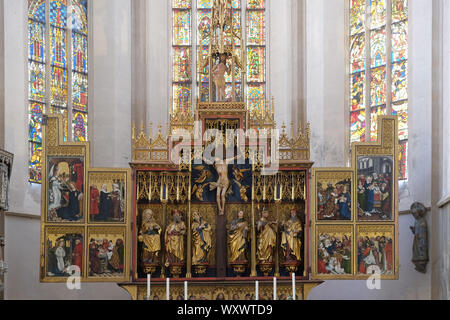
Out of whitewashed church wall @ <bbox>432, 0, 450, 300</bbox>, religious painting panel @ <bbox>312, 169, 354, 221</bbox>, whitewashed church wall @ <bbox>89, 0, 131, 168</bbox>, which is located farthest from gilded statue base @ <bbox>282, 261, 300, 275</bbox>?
whitewashed church wall @ <bbox>89, 0, 131, 168</bbox>

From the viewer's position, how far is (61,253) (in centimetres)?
1808

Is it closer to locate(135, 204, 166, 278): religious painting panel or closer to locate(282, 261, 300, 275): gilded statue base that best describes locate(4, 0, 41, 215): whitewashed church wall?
locate(135, 204, 166, 278): religious painting panel

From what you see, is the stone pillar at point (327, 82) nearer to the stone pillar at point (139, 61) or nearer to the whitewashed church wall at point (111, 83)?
the stone pillar at point (139, 61)

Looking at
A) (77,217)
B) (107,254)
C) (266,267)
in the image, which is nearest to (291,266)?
(266,267)

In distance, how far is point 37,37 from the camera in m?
22.8

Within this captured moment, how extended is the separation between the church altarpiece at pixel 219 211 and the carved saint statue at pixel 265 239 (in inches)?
0.8

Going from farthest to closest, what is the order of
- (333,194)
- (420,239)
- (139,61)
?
(139,61) → (420,239) → (333,194)

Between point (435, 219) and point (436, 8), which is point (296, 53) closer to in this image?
point (436, 8)

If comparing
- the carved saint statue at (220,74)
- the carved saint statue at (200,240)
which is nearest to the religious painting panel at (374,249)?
the carved saint statue at (200,240)

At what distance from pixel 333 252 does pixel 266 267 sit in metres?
1.46

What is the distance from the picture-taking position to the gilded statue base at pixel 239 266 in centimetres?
1878

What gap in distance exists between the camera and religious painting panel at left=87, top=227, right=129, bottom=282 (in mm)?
18188

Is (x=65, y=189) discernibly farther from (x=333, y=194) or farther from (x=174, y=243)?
(x=333, y=194)

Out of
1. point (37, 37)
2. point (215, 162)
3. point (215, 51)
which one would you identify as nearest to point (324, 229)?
point (215, 162)
